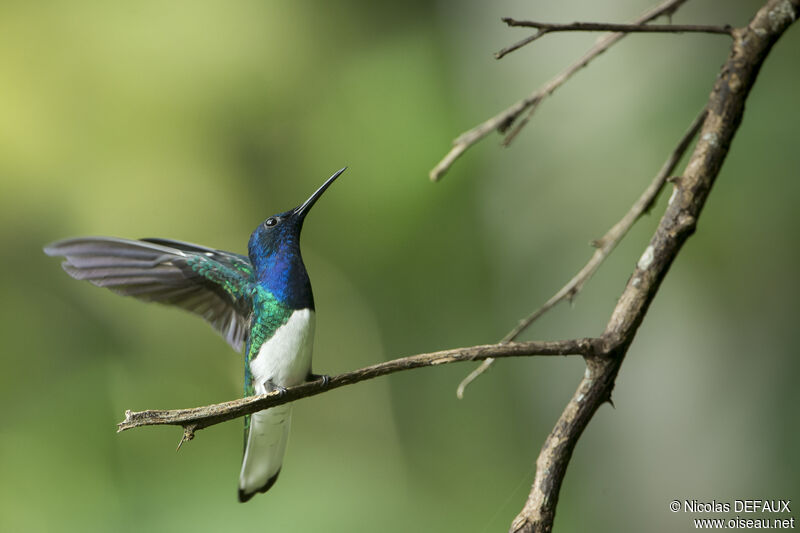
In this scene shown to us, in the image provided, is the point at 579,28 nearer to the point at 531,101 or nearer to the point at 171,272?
the point at 531,101

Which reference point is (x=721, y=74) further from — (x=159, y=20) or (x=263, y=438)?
(x=159, y=20)

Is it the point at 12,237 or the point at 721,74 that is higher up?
the point at 721,74

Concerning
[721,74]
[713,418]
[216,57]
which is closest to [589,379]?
[721,74]

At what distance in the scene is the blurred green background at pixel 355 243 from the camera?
2105 millimetres

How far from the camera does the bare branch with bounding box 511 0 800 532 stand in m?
0.66

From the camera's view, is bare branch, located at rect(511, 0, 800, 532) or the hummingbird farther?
the hummingbird

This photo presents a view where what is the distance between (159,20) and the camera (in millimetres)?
2244

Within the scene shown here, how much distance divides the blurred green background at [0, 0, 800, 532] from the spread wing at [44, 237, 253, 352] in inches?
34.2

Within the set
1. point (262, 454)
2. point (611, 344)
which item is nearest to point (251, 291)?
point (262, 454)

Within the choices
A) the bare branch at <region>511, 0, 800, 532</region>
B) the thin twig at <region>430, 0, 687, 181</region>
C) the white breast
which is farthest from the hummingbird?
the bare branch at <region>511, 0, 800, 532</region>

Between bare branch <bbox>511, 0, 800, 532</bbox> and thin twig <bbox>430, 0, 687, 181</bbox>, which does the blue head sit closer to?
thin twig <bbox>430, 0, 687, 181</bbox>

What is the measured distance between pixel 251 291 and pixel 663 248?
51cm

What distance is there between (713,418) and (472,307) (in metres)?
0.89

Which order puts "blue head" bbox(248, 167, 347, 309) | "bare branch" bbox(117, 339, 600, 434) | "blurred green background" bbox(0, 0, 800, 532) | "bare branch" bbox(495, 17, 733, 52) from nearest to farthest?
"bare branch" bbox(117, 339, 600, 434) → "bare branch" bbox(495, 17, 733, 52) → "blue head" bbox(248, 167, 347, 309) → "blurred green background" bbox(0, 0, 800, 532)
